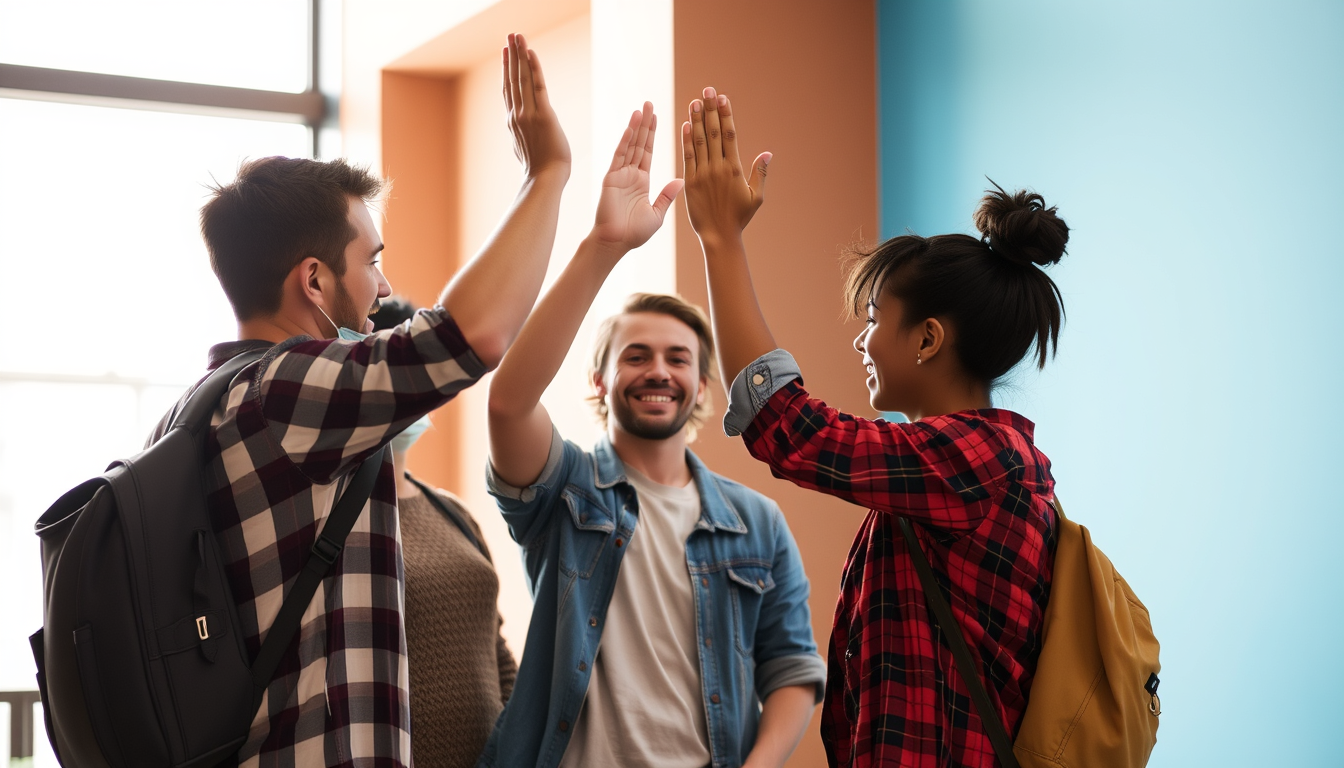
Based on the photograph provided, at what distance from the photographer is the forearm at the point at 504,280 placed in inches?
45.3

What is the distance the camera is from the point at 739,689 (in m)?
1.89

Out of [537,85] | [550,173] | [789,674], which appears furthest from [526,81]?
[789,674]

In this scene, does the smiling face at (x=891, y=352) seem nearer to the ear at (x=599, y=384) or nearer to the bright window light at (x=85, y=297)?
the ear at (x=599, y=384)

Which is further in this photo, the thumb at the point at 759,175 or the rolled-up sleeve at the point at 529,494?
the rolled-up sleeve at the point at 529,494

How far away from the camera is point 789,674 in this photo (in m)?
1.98

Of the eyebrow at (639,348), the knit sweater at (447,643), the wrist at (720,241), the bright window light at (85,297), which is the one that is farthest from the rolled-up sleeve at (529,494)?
the bright window light at (85,297)

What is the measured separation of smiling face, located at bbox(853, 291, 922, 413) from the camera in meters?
1.46

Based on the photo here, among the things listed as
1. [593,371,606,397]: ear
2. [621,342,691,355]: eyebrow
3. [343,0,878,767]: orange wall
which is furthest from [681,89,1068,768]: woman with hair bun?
[343,0,878,767]: orange wall

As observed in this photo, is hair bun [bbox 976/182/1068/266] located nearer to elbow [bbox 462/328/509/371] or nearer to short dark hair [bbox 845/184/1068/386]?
short dark hair [bbox 845/184/1068/386]

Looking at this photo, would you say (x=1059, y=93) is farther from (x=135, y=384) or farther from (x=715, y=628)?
(x=135, y=384)

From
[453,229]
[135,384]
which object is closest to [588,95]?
[453,229]

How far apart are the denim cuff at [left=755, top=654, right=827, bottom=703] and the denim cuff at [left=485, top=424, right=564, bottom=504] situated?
0.51m

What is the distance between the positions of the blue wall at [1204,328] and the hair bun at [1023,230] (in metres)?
0.60

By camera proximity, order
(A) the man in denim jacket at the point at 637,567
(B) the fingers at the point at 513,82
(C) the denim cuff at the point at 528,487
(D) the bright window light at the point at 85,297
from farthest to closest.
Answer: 1. (D) the bright window light at the point at 85,297
2. (C) the denim cuff at the point at 528,487
3. (A) the man in denim jacket at the point at 637,567
4. (B) the fingers at the point at 513,82
